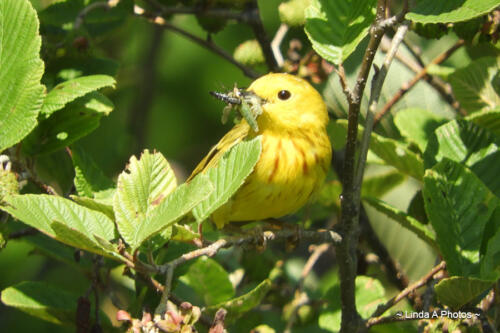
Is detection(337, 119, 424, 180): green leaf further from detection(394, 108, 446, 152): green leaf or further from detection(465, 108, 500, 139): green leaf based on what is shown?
detection(465, 108, 500, 139): green leaf

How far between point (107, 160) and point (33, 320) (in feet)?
3.54

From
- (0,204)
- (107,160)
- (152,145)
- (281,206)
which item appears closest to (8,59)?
(0,204)

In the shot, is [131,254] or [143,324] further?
[131,254]

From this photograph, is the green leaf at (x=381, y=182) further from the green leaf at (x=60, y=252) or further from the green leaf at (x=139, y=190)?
the green leaf at (x=139, y=190)

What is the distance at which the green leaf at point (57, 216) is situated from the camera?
1.83 meters

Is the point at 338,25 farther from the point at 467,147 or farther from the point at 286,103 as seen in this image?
the point at 286,103

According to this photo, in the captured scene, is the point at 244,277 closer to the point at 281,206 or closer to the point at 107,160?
the point at 281,206

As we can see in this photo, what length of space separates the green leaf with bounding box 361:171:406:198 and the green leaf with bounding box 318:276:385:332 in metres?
0.51

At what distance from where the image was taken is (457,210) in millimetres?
2236

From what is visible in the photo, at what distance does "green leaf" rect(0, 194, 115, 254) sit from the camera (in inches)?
72.0

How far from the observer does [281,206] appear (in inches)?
110

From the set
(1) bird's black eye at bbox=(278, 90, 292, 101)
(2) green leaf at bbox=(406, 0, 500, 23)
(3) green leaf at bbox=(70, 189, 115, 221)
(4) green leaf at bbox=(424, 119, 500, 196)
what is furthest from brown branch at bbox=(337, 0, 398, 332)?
(1) bird's black eye at bbox=(278, 90, 292, 101)

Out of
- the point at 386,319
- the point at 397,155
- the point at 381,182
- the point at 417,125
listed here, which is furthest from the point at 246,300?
the point at 381,182

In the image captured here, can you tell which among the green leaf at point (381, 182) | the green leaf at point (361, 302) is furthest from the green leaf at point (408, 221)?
the green leaf at point (381, 182)
